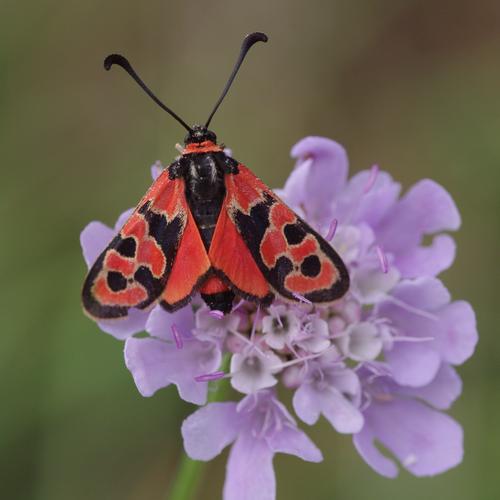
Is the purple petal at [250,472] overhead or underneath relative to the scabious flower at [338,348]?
underneath

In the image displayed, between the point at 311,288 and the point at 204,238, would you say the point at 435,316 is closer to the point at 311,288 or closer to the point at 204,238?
the point at 311,288

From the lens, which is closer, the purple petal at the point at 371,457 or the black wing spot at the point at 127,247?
the black wing spot at the point at 127,247

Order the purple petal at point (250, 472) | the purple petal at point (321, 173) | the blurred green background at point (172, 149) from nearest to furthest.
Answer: the purple petal at point (250, 472)
the purple petal at point (321, 173)
the blurred green background at point (172, 149)

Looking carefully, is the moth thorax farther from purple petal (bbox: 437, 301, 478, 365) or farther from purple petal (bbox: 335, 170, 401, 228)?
purple petal (bbox: 437, 301, 478, 365)

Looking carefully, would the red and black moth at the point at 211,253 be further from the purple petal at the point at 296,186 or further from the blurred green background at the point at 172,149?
the blurred green background at the point at 172,149

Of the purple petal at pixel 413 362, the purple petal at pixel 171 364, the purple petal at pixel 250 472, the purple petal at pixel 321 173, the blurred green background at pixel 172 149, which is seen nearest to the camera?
the purple petal at pixel 171 364

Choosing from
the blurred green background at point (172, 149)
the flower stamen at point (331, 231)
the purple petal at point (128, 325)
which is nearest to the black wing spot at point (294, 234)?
the flower stamen at point (331, 231)

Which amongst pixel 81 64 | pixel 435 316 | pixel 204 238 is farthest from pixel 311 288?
pixel 81 64

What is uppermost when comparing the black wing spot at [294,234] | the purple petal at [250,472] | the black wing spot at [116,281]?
the black wing spot at [294,234]
